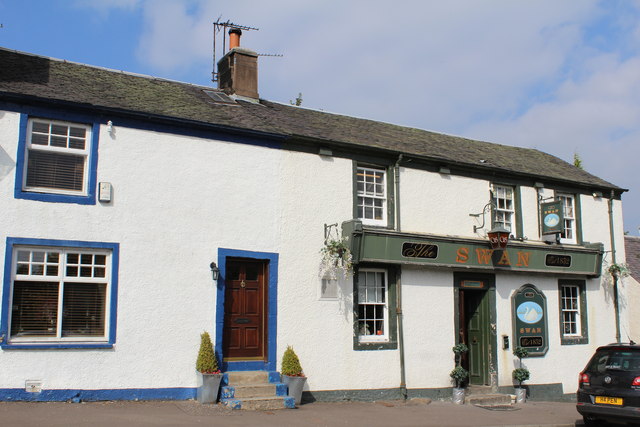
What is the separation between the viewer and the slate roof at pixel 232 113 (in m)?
12.2

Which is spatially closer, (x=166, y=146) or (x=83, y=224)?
(x=83, y=224)

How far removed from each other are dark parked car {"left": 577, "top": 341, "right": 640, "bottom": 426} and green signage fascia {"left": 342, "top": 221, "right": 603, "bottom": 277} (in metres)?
4.28

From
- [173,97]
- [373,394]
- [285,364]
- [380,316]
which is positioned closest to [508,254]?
[380,316]

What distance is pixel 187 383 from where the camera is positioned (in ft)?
39.3

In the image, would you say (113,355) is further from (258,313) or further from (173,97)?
(173,97)

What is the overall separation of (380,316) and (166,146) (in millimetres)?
6005

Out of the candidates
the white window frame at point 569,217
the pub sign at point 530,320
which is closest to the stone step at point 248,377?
the pub sign at point 530,320

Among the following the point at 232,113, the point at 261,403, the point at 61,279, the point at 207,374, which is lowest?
the point at 261,403

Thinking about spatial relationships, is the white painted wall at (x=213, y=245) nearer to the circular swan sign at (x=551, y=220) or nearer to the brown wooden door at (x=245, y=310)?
the brown wooden door at (x=245, y=310)

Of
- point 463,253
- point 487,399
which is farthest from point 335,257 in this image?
point 487,399

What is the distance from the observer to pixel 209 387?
11703 mm

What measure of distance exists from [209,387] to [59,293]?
3.16 metres

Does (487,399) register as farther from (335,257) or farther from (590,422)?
(335,257)

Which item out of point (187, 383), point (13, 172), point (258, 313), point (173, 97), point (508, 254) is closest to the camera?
point (13, 172)
